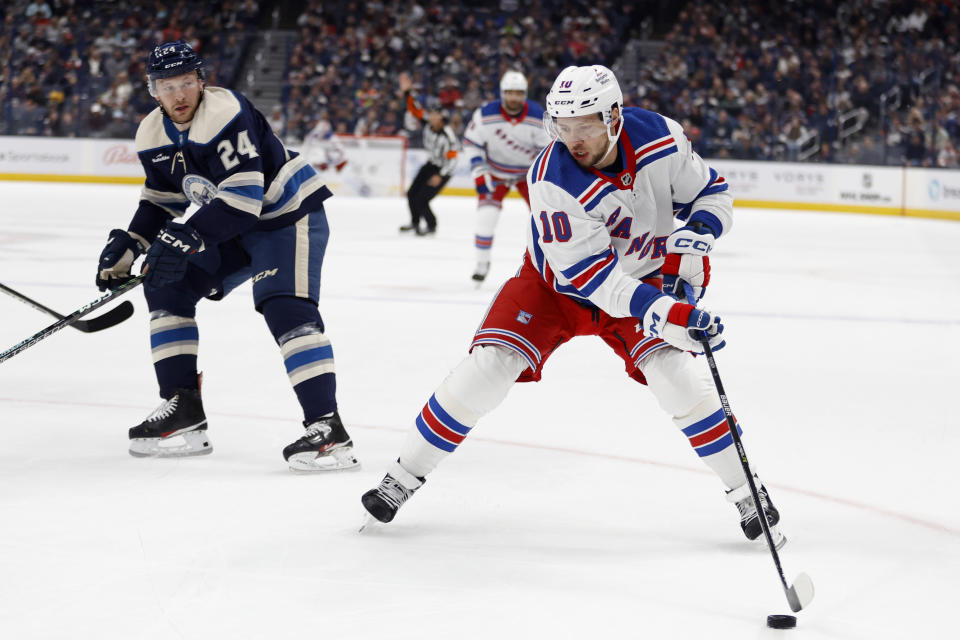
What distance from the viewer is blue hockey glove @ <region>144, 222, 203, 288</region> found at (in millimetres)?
2789

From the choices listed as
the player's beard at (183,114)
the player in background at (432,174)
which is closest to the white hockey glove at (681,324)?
the player's beard at (183,114)

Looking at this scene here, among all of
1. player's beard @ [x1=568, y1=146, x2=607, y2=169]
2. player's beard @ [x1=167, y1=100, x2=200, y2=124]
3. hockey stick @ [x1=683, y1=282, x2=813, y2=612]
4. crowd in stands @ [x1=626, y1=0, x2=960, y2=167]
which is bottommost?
crowd in stands @ [x1=626, y1=0, x2=960, y2=167]

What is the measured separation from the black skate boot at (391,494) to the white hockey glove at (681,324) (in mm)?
629

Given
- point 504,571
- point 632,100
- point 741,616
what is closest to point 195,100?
point 504,571

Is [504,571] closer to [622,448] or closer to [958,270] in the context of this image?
[622,448]

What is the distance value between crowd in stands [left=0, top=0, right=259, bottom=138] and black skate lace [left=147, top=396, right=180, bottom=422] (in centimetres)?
1228

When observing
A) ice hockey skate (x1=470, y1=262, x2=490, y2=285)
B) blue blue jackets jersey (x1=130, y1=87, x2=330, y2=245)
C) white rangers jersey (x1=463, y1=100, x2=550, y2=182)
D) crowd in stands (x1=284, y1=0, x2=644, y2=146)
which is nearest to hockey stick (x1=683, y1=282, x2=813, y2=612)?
blue blue jackets jersey (x1=130, y1=87, x2=330, y2=245)

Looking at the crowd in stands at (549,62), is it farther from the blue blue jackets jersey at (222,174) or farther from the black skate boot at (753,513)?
the black skate boot at (753,513)

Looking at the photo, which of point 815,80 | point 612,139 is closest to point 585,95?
point 612,139

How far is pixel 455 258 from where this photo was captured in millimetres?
8391

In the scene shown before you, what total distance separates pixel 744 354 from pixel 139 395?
248cm

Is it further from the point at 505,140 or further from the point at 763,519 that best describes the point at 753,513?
the point at 505,140

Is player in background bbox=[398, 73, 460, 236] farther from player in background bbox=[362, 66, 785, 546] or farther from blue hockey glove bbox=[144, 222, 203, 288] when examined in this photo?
player in background bbox=[362, 66, 785, 546]

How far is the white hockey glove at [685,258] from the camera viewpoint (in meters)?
2.38
